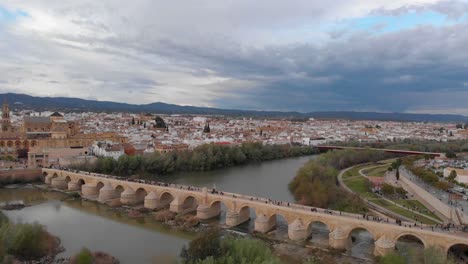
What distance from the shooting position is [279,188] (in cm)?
2242

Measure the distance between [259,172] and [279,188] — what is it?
6674 mm

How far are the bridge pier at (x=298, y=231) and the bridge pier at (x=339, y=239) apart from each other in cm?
98

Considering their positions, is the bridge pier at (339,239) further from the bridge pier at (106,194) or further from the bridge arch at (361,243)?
the bridge pier at (106,194)

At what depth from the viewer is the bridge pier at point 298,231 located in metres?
13.5

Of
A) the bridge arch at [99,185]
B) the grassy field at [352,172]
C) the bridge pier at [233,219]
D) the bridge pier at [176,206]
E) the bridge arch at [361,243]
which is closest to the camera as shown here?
the bridge arch at [361,243]

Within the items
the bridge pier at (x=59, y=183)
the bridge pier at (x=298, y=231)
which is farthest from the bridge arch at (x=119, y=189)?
the bridge pier at (x=298, y=231)

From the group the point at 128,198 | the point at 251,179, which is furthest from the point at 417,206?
the point at 128,198

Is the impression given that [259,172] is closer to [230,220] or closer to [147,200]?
[147,200]

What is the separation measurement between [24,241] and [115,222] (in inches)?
189

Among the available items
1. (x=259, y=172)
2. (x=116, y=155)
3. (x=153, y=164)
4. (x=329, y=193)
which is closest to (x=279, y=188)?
(x=329, y=193)

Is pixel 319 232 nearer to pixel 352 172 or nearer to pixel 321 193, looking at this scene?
pixel 321 193

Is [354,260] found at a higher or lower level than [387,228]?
lower

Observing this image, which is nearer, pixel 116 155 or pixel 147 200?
pixel 147 200

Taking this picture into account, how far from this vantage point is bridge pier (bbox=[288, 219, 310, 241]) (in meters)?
13.5
